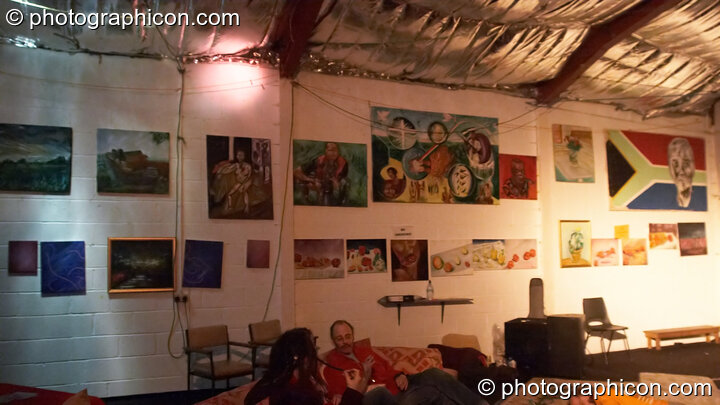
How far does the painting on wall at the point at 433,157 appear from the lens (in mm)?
7106

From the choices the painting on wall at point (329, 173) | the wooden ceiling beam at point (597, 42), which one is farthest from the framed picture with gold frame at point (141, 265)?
the wooden ceiling beam at point (597, 42)

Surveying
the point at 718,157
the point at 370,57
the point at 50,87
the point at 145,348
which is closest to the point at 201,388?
the point at 145,348

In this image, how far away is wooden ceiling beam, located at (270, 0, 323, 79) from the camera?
5723 mm

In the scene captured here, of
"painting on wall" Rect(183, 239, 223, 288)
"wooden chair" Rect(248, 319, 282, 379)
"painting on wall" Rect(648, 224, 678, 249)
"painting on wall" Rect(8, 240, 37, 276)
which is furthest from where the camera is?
"painting on wall" Rect(648, 224, 678, 249)

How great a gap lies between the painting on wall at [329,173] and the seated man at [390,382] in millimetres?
1989

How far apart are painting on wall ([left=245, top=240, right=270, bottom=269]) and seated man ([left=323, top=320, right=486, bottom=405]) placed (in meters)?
1.47

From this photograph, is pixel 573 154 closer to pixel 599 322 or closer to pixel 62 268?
pixel 599 322

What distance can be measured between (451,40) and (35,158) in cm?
455

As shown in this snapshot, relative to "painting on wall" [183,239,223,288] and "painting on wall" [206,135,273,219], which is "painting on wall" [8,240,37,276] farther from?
"painting on wall" [206,135,273,219]

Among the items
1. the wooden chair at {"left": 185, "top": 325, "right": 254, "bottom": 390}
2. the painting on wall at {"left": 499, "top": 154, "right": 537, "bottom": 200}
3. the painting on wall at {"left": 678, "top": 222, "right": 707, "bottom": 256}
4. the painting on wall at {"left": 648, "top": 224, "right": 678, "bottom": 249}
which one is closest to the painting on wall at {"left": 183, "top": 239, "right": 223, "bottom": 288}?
the wooden chair at {"left": 185, "top": 325, "right": 254, "bottom": 390}

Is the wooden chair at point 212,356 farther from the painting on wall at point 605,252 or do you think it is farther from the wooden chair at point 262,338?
the painting on wall at point 605,252

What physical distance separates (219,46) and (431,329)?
13.6 ft

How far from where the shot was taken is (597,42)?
7.07 metres

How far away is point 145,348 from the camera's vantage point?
569cm
